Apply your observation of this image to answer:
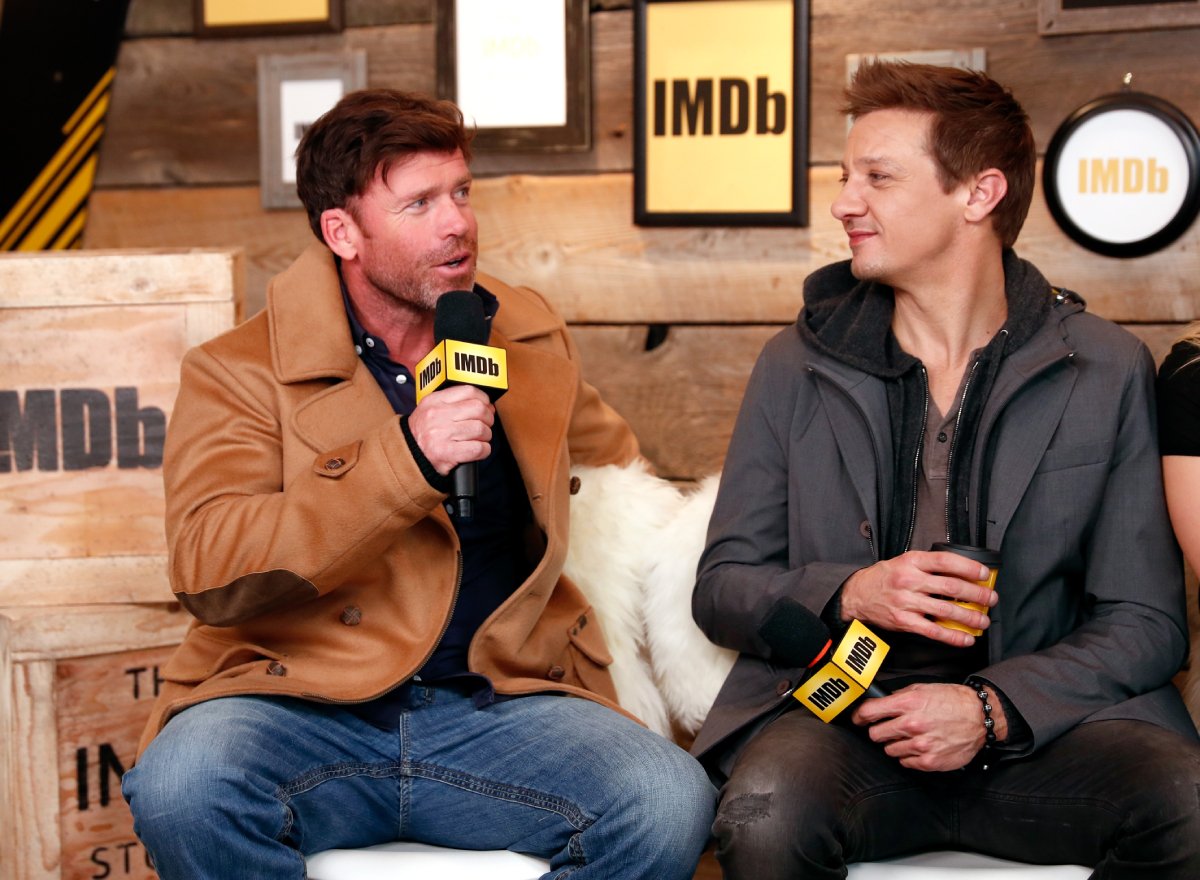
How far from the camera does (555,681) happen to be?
7.16 feet

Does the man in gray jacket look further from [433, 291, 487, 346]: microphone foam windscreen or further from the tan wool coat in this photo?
[433, 291, 487, 346]: microphone foam windscreen

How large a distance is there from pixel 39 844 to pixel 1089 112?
2.21 meters

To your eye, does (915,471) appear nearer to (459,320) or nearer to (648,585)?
(648,585)

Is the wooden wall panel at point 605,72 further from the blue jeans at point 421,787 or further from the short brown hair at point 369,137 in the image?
the blue jeans at point 421,787

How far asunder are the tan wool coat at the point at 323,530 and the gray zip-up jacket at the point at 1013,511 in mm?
264

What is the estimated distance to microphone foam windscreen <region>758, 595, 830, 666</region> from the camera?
180 cm

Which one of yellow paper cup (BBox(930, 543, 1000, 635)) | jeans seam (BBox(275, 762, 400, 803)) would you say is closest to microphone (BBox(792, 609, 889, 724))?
yellow paper cup (BBox(930, 543, 1000, 635))

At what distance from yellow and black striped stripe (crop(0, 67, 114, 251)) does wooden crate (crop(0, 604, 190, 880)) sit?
Result: 0.91 metres

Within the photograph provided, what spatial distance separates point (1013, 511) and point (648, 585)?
2.00ft

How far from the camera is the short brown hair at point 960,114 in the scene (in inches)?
82.5

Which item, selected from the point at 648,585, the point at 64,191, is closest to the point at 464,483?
the point at 648,585

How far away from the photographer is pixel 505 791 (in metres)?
1.97

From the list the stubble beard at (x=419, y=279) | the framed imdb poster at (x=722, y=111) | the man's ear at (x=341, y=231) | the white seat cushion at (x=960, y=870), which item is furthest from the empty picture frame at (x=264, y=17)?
the white seat cushion at (x=960, y=870)

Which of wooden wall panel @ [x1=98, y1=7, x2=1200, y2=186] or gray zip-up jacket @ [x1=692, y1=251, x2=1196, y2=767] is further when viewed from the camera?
wooden wall panel @ [x1=98, y1=7, x2=1200, y2=186]
